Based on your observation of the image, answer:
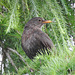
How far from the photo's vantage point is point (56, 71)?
0.68m

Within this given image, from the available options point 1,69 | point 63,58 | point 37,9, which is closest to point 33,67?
point 63,58

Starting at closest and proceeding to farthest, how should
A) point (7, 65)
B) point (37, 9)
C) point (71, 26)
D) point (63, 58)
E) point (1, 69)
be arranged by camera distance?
point (63, 58), point (37, 9), point (71, 26), point (1, 69), point (7, 65)

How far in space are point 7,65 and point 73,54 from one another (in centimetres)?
169

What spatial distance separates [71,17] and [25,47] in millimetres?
655

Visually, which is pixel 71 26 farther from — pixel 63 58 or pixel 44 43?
pixel 63 58

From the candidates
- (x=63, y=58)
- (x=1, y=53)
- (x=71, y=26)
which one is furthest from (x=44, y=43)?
(x=63, y=58)

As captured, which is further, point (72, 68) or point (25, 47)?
point (25, 47)

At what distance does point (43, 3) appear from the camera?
1615 mm

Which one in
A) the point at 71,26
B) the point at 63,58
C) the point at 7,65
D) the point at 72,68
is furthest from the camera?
the point at 7,65

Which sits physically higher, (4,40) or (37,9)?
(37,9)

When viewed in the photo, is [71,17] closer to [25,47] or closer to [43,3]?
[43,3]

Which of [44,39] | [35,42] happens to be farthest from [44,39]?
[35,42]

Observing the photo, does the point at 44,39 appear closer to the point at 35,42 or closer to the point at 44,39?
the point at 44,39

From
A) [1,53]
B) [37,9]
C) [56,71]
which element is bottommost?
[1,53]
